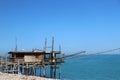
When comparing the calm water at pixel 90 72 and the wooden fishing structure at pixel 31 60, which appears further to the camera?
the calm water at pixel 90 72

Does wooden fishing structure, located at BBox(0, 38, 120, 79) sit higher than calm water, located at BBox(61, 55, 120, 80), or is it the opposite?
wooden fishing structure, located at BBox(0, 38, 120, 79)

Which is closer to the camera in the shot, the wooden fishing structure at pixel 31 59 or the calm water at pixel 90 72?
the wooden fishing structure at pixel 31 59

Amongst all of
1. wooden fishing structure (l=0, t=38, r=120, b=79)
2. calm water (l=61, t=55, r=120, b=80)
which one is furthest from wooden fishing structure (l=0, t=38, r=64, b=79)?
calm water (l=61, t=55, r=120, b=80)

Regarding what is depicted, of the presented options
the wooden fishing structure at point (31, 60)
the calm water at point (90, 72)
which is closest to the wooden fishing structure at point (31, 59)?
the wooden fishing structure at point (31, 60)

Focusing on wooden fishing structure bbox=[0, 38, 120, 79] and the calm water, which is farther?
the calm water

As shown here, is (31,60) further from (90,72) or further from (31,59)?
(90,72)

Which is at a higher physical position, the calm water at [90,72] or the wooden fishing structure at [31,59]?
the wooden fishing structure at [31,59]

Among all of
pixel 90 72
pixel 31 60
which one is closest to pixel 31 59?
pixel 31 60

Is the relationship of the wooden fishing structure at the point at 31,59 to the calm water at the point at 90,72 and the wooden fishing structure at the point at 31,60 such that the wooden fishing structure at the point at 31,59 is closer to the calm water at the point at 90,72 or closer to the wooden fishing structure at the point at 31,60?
the wooden fishing structure at the point at 31,60

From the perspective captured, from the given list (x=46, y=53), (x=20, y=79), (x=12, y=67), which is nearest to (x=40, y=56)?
(x=46, y=53)

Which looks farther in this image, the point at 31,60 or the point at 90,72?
the point at 90,72

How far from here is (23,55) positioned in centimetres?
3725

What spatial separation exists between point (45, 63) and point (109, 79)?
19.9 metres

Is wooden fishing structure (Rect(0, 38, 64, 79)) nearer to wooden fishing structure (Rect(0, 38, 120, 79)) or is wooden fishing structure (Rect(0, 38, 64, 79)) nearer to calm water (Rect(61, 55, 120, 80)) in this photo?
wooden fishing structure (Rect(0, 38, 120, 79))
